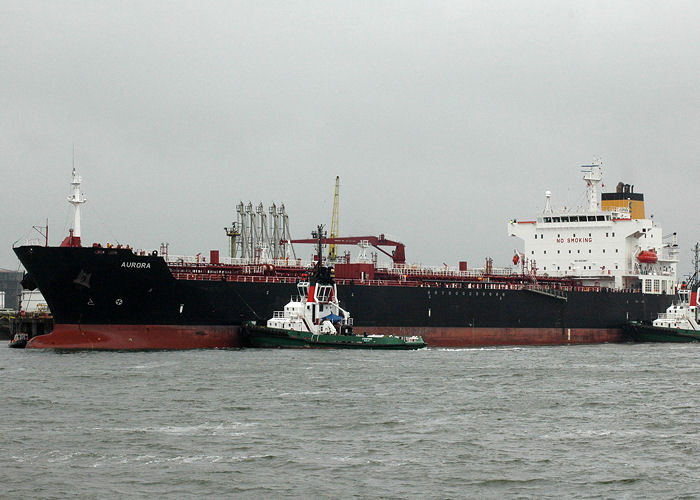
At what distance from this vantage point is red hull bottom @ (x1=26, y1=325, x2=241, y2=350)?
4034cm

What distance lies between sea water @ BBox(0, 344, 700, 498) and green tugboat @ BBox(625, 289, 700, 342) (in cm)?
2161

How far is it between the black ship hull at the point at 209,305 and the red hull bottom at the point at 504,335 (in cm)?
6

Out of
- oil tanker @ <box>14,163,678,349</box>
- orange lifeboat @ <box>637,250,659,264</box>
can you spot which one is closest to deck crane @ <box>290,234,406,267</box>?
oil tanker @ <box>14,163,678,349</box>

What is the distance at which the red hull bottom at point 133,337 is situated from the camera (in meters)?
40.3

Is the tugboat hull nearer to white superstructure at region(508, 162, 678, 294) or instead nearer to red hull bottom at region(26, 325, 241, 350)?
red hull bottom at region(26, 325, 241, 350)

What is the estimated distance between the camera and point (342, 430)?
2195cm

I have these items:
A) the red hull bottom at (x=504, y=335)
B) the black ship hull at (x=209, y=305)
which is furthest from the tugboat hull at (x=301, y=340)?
the red hull bottom at (x=504, y=335)

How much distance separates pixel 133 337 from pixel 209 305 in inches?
133

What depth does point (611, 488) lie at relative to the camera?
17.0 metres

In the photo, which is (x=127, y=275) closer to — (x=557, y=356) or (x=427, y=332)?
(x=427, y=332)

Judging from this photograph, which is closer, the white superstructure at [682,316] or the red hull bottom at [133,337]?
the red hull bottom at [133,337]

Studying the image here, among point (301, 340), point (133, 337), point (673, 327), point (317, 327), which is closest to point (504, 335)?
point (673, 327)

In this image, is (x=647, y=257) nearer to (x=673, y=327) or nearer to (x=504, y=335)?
(x=673, y=327)

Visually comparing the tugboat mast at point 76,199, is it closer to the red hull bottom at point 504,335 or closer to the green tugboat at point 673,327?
the red hull bottom at point 504,335
